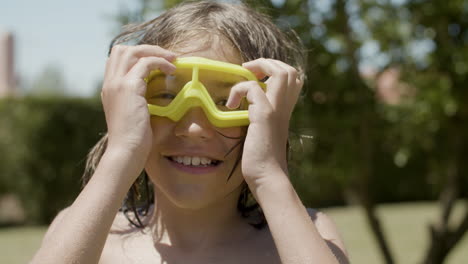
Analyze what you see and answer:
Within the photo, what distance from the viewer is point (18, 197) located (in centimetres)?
1642

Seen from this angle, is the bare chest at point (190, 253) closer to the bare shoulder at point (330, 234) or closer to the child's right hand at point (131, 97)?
the bare shoulder at point (330, 234)

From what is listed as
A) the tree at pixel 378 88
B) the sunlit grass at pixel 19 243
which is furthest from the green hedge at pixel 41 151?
the tree at pixel 378 88

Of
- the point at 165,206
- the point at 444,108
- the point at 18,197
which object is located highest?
the point at 165,206

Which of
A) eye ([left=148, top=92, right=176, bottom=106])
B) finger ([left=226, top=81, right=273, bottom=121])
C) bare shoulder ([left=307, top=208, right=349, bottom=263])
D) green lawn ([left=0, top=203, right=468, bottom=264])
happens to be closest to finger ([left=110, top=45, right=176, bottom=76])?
eye ([left=148, top=92, right=176, bottom=106])

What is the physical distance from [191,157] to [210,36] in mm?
502

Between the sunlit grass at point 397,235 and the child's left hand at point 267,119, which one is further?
the sunlit grass at point 397,235

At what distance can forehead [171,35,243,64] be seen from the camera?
91.9 inches

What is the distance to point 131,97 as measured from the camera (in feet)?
6.79

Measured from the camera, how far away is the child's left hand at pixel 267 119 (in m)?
2.04

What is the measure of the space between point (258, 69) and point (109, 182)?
67 cm

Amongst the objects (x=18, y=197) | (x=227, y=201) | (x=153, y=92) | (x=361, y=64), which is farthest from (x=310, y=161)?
(x=18, y=197)

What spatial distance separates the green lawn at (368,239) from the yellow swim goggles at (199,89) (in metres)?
6.87

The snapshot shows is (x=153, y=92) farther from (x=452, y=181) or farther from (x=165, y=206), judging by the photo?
(x=452, y=181)

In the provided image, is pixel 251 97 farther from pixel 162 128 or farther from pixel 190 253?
pixel 190 253
